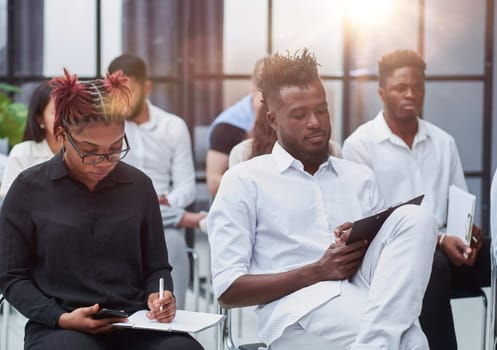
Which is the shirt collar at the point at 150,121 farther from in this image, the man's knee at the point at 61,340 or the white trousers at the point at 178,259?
the man's knee at the point at 61,340

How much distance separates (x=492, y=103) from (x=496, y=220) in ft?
11.2

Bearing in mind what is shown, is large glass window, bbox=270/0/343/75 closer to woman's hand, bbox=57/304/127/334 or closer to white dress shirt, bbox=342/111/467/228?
white dress shirt, bbox=342/111/467/228

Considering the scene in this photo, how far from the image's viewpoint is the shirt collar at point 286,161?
2773 mm

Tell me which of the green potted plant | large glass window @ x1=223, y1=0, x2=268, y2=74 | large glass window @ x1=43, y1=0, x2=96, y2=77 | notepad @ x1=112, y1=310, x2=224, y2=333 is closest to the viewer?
notepad @ x1=112, y1=310, x2=224, y2=333

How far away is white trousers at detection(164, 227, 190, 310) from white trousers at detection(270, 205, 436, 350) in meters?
1.69

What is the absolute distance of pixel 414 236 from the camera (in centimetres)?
244

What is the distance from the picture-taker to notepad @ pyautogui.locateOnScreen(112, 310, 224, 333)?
2.33m

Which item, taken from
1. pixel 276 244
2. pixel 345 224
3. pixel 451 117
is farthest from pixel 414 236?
pixel 451 117

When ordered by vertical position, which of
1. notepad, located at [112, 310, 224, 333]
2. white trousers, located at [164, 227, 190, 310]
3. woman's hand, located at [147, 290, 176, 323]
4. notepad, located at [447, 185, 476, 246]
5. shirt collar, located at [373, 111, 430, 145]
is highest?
shirt collar, located at [373, 111, 430, 145]

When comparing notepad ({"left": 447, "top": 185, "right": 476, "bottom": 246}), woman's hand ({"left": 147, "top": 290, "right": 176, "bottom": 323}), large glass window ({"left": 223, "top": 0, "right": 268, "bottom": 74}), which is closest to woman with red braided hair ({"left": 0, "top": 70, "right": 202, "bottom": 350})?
woman's hand ({"left": 147, "top": 290, "right": 176, "bottom": 323})

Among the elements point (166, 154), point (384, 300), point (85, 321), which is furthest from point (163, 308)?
point (166, 154)

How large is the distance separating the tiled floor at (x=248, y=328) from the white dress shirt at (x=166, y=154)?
604mm

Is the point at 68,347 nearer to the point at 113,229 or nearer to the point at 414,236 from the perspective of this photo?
the point at 113,229

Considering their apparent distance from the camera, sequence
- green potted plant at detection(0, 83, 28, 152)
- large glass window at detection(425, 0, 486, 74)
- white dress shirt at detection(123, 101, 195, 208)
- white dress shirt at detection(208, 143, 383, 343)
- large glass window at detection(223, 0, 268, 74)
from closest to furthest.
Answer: white dress shirt at detection(208, 143, 383, 343) < white dress shirt at detection(123, 101, 195, 208) < green potted plant at detection(0, 83, 28, 152) < large glass window at detection(223, 0, 268, 74) < large glass window at detection(425, 0, 486, 74)
